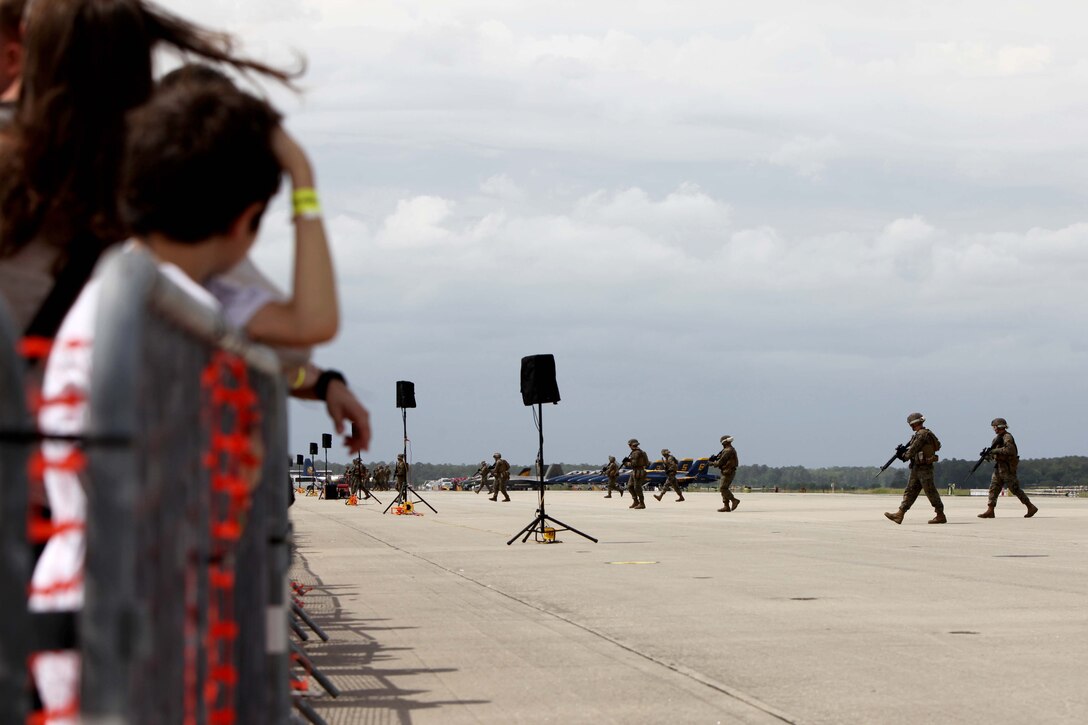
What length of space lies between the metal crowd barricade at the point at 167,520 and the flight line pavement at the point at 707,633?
4230mm

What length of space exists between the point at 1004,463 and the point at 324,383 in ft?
94.2

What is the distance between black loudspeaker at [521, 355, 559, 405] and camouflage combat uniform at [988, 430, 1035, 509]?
1210 cm

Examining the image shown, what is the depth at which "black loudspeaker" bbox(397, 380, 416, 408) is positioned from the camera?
1457 inches

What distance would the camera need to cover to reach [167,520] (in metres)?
2.02

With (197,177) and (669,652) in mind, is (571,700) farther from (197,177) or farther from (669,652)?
(197,177)

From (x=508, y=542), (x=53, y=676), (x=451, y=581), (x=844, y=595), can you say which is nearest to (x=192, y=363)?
(x=53, y=676)

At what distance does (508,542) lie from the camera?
74.1ft

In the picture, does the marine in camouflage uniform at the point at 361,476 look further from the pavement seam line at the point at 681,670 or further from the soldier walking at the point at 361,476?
the pavement seam line at the point at 681,670

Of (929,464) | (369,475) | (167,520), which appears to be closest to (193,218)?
(167,520)

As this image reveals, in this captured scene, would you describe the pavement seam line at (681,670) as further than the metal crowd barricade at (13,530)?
Yes

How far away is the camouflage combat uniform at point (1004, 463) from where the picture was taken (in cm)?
3022

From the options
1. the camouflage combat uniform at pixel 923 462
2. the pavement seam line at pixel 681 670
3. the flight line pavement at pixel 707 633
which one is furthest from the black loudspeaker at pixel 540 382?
the camouflage combat uniform at pixel 923 462

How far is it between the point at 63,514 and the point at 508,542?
20783 mm

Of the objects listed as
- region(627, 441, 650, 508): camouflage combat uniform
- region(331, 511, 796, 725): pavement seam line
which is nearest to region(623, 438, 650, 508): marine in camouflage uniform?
region(627, 441, 650, 508): camouflage combat uniform
